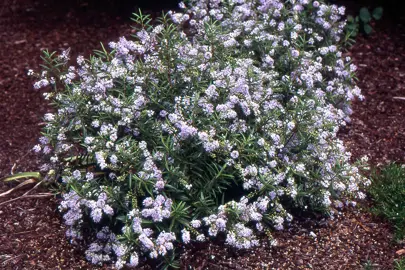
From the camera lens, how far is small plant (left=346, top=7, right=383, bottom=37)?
6148 mm

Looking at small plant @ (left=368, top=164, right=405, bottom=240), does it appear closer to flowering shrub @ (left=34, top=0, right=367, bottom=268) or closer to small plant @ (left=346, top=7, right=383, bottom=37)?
flowering shrub @ (left=34, top=0, right=367, bottom=268)

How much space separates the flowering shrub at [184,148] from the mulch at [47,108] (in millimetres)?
172

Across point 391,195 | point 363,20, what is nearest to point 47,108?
point 391,195

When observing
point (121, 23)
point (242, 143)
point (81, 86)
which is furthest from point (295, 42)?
point (121, 23)

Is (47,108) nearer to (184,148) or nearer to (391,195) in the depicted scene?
(184,148)

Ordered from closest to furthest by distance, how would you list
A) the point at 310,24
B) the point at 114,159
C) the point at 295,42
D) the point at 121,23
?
the point at 114,159
the point at 295,42
the point at 310,24
the point at 121,23

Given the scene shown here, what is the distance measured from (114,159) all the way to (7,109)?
7.34 ft

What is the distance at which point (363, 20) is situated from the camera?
6277mm

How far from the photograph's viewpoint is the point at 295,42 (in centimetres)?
467

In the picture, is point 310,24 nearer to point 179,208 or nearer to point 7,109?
point 179,208

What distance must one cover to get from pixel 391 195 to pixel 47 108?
311cm

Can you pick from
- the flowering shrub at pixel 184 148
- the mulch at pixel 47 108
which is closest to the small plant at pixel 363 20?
the mulch at pixel 47 108

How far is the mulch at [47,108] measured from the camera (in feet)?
12.7

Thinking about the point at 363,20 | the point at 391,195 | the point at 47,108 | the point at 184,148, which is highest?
the point at 184,148
